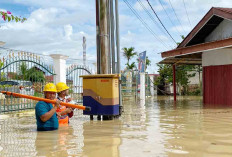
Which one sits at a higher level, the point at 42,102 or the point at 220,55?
the point at 220,55

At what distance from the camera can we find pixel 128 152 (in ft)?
14.4

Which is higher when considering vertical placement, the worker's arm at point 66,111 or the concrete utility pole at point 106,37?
the concrete utility pole at point 106,37

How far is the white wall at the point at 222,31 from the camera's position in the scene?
→ 14.8 meters

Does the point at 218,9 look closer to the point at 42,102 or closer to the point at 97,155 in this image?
the point at 42,102

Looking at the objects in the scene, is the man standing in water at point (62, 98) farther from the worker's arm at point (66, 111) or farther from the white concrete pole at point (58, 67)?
the white concrete pole at point (58, 67)

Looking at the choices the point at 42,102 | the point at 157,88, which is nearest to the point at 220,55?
the point at 42,102

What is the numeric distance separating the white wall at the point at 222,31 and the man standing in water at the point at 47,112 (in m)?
11.2

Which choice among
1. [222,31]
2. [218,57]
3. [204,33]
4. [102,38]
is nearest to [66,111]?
[102,38]

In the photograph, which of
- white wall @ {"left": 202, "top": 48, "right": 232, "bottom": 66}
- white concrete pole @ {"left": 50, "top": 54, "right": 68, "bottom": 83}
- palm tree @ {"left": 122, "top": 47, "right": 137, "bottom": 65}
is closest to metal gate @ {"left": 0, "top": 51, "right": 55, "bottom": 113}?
white concrete pole @ {"left": 50, "top": 54, "right": 68, "bottom": 83}

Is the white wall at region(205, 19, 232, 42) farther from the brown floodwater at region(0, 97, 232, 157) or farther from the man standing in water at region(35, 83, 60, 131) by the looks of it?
the man standing in water at region(35, 83, 60, 131)

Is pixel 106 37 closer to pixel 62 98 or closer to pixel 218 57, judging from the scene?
pixel 62 98

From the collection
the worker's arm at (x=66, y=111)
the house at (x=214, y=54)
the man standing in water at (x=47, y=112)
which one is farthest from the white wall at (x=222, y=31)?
the man standing in water at (x=47, y=112)

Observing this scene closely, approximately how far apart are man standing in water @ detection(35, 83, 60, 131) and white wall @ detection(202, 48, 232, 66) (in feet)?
35.1

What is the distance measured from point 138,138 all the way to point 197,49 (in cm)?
892
